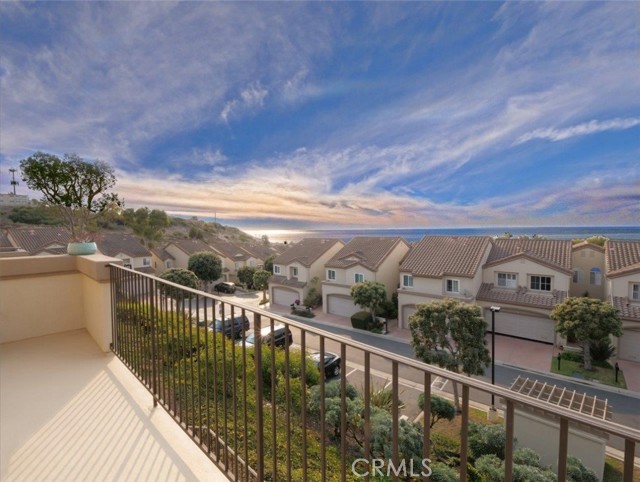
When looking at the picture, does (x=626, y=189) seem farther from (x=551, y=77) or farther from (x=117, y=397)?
(x=117, y=397)

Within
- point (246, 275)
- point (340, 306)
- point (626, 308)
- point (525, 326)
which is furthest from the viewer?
point (246, 275)

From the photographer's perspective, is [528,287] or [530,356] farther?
[528,287]

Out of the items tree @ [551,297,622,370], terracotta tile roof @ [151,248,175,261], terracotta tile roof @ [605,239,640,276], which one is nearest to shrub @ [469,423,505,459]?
tree @ [551,297,622,370]

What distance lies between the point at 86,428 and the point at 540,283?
49.5ft

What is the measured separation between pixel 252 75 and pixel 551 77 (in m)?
17.5

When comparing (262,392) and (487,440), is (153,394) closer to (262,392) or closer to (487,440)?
(262,392)

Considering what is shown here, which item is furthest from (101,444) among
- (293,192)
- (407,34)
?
(293,192)

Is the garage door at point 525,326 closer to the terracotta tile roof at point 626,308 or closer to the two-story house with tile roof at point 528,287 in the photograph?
the two-story house with tile roof at point 528,287

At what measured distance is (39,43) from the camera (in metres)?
5.03

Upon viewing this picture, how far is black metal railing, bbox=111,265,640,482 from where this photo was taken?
83cm

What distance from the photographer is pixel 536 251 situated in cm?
1394

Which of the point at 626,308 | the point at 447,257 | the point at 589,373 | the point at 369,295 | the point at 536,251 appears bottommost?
the point at 589,373

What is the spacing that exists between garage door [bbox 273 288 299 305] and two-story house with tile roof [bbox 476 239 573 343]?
1007 cm

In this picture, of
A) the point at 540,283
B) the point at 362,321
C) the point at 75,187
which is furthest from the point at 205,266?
the point at 540,283
